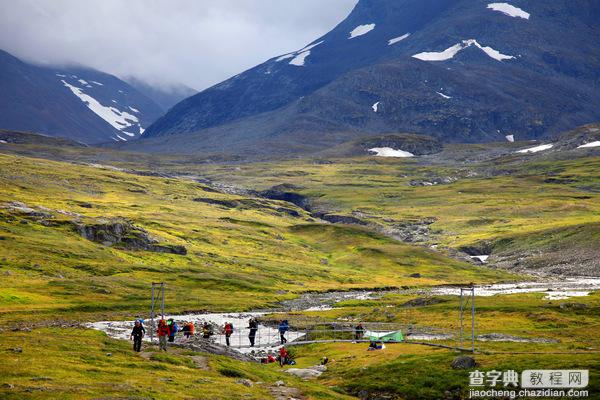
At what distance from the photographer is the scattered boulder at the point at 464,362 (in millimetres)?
57562

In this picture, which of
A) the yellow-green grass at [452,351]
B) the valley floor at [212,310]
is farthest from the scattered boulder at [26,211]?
the yellow-green grass at [452,351]

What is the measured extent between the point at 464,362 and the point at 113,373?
27.7 metres

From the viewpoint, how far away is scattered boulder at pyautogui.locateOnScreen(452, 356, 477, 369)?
57.6 metres

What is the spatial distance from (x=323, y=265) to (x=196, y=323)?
10568cm

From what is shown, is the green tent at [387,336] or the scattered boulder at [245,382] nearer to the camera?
the scattered boulder at [245,382]

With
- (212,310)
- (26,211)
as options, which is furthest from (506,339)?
(26,211)

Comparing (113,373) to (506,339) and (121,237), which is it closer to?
(506,339)

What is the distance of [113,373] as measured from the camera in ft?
155

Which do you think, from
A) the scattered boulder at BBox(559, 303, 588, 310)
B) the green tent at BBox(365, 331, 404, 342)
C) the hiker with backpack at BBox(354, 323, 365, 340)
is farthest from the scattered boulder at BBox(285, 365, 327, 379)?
the scattered boulder at BBox(559, 303, 588, 310)

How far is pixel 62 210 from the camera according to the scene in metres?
194

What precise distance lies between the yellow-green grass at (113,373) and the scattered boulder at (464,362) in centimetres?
1116

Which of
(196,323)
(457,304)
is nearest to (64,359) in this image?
(196,323)

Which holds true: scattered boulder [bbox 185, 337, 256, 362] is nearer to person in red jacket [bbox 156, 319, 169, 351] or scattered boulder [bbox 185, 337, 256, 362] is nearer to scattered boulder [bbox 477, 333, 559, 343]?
person in red jacket [bbox 156, 319, 169, 351]

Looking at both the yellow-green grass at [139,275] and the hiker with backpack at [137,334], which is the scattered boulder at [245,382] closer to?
the hiker with backpack at [137,334]
